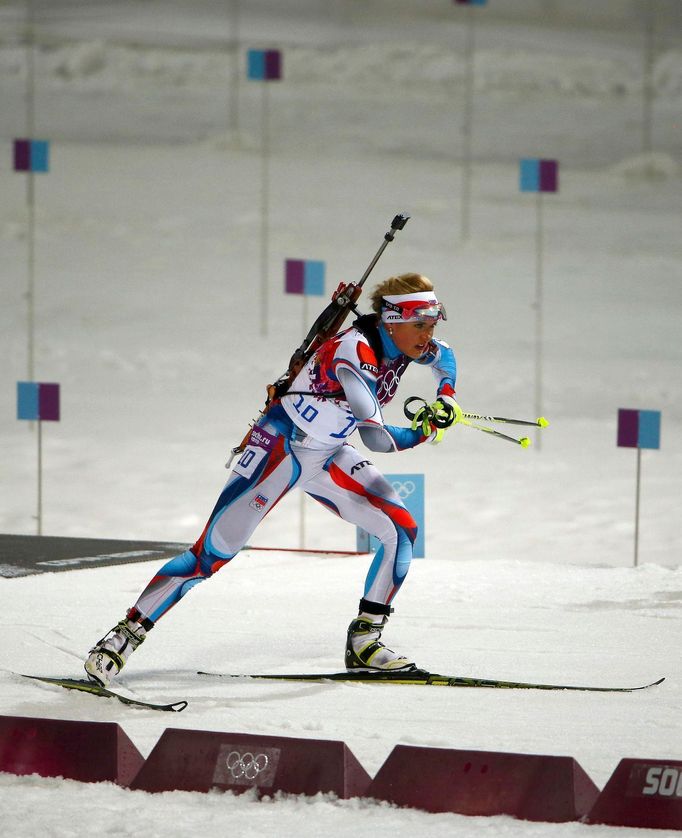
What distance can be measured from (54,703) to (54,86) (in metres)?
18.9

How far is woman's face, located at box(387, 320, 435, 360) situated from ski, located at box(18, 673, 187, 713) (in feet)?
4.51

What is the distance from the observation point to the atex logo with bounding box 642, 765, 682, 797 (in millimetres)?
3330

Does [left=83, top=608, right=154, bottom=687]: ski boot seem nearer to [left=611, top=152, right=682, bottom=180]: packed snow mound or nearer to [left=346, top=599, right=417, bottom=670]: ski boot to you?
[left=346, top=599, right=417, bottom=670]: ski boot

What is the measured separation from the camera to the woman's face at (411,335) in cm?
482

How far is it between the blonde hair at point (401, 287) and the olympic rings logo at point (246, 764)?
1.75 meters

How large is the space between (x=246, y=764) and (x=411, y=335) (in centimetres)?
172

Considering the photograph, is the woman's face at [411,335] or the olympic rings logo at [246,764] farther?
the woman's face at [411,335]

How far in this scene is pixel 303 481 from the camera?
16.0 ft

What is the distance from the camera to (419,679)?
4.65 meters

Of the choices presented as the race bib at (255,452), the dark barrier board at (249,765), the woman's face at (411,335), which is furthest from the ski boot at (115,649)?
the woman's face at (411,335)

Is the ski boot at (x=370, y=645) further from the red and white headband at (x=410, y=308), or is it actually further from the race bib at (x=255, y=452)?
the red and white headband at (x=410, y=308)

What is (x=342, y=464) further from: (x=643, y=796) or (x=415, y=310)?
(x=643, y=796)

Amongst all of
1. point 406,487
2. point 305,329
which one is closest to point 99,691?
point 406,487

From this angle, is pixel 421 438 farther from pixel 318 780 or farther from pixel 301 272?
pixel 301 272
